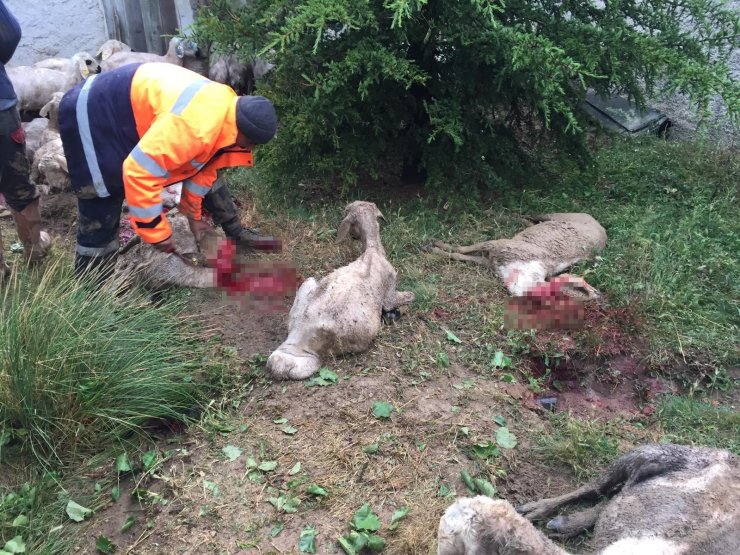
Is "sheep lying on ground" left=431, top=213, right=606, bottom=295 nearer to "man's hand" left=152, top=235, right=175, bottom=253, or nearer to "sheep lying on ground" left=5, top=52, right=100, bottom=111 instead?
"man's hand" left=152, top=235, right=175, bottom=253

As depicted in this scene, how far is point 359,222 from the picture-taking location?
4777mm

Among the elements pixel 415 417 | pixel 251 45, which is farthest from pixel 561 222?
pixel 251 45

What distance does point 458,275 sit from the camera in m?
4.73

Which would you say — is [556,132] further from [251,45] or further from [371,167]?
[251,45]

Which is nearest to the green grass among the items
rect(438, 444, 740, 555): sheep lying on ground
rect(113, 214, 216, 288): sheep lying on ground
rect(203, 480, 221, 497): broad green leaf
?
rect(113, 214, 216, 288): sheep lying on ground

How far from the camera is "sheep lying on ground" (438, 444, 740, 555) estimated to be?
233 centimetres

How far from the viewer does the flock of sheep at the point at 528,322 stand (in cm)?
237

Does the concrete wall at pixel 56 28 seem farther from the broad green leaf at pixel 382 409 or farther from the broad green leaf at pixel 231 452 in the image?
the broad green leaf at pixel 382 409

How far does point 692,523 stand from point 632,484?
41 cm

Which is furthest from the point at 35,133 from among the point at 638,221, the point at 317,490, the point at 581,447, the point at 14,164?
the point at 581,447

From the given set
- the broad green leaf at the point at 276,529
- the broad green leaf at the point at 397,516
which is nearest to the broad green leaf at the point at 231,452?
the broad green leaf at the point at 276,529

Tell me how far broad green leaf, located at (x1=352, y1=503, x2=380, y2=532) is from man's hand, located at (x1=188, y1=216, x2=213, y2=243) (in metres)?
2.41

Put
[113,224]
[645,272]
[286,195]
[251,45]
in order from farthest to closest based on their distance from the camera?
[286,195] < [251,45] < [645,272] < [113,224]

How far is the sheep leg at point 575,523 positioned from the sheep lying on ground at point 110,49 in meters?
7.61
